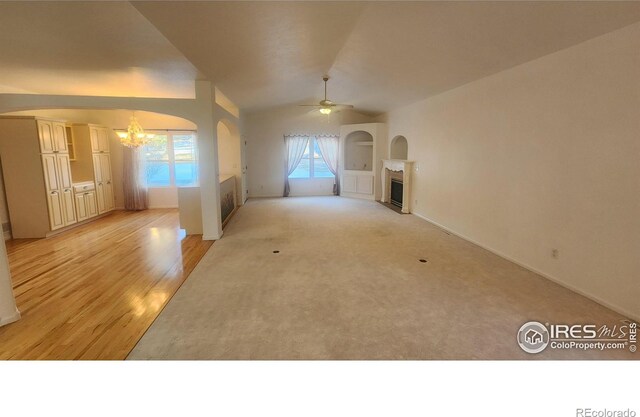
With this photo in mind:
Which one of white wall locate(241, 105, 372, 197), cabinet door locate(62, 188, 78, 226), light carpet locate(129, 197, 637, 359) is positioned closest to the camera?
light carpet locate(129, 197, 637, 359)

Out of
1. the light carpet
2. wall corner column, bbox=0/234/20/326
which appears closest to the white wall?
the light carpet

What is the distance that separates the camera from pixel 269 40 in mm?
→ 3699

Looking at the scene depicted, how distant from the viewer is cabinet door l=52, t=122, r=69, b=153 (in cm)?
561

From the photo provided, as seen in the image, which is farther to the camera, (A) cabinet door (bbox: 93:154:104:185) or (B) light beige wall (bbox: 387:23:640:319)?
(A) cabinet door (bbox: 93:154:104:185)

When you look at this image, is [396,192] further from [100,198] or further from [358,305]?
[100,198]

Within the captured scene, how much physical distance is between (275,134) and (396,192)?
439cm

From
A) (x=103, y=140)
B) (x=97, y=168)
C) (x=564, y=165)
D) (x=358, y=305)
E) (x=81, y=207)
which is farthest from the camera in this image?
(x=103, y=140)

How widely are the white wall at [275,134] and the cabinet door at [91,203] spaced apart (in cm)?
427

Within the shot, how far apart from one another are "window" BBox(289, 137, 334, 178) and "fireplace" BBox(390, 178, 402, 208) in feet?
8.28

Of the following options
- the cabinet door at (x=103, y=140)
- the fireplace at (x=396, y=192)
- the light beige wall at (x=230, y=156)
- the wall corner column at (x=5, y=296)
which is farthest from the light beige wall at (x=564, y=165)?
the cabinet door at (x=103, y=140)

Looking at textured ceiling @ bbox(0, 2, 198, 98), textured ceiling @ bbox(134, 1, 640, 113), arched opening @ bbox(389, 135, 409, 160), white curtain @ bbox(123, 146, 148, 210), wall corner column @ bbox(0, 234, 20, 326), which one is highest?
textured ceiling @ bbox(134, 1, 640, 113)

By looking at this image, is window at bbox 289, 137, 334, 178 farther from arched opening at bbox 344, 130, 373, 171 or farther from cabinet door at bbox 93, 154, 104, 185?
cabinet door at bbox 93, 154, 104, 185

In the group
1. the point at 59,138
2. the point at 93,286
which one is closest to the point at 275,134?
the point at 59,138

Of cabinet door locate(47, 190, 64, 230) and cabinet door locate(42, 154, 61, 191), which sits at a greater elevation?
cabinet door locate(42, 154, 61, 191)
